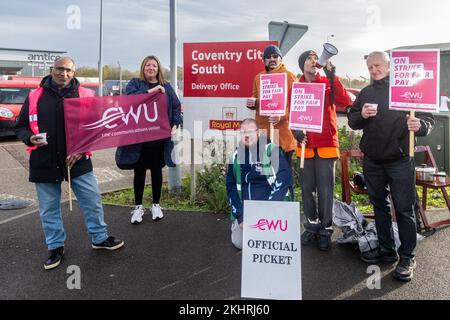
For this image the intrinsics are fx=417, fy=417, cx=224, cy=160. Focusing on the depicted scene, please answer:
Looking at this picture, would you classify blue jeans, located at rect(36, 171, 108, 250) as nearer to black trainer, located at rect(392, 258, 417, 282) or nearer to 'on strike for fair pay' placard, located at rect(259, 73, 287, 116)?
'on strike for fair pay' placard, located at rect(259, 73, 287, 116)

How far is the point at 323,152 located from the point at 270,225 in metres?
1.42

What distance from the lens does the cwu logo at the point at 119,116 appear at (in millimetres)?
4652

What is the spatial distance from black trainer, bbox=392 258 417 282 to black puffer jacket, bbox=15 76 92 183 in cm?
317

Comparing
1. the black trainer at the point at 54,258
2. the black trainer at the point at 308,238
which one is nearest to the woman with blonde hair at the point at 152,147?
the black trainer at the point at 54,258

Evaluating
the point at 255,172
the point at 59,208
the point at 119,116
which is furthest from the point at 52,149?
the point at 255,172

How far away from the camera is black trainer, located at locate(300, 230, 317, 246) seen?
4430mm

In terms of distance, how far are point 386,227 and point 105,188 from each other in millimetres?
4909

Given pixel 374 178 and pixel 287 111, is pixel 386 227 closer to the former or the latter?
pixel 374 178

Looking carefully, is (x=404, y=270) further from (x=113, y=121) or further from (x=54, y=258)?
(x=113, y=121)

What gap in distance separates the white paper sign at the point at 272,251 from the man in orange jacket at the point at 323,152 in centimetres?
126

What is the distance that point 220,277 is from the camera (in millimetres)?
3732

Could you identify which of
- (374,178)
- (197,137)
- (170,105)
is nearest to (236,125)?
(197,137)

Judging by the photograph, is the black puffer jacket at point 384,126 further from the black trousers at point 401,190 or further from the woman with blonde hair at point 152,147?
the woman with blonde hair at point 152,147

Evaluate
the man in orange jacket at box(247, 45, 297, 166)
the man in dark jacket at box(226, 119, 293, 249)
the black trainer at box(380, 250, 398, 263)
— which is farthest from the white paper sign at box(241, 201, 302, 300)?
the man in orange jacket at box(247, 45, 297, 166)
